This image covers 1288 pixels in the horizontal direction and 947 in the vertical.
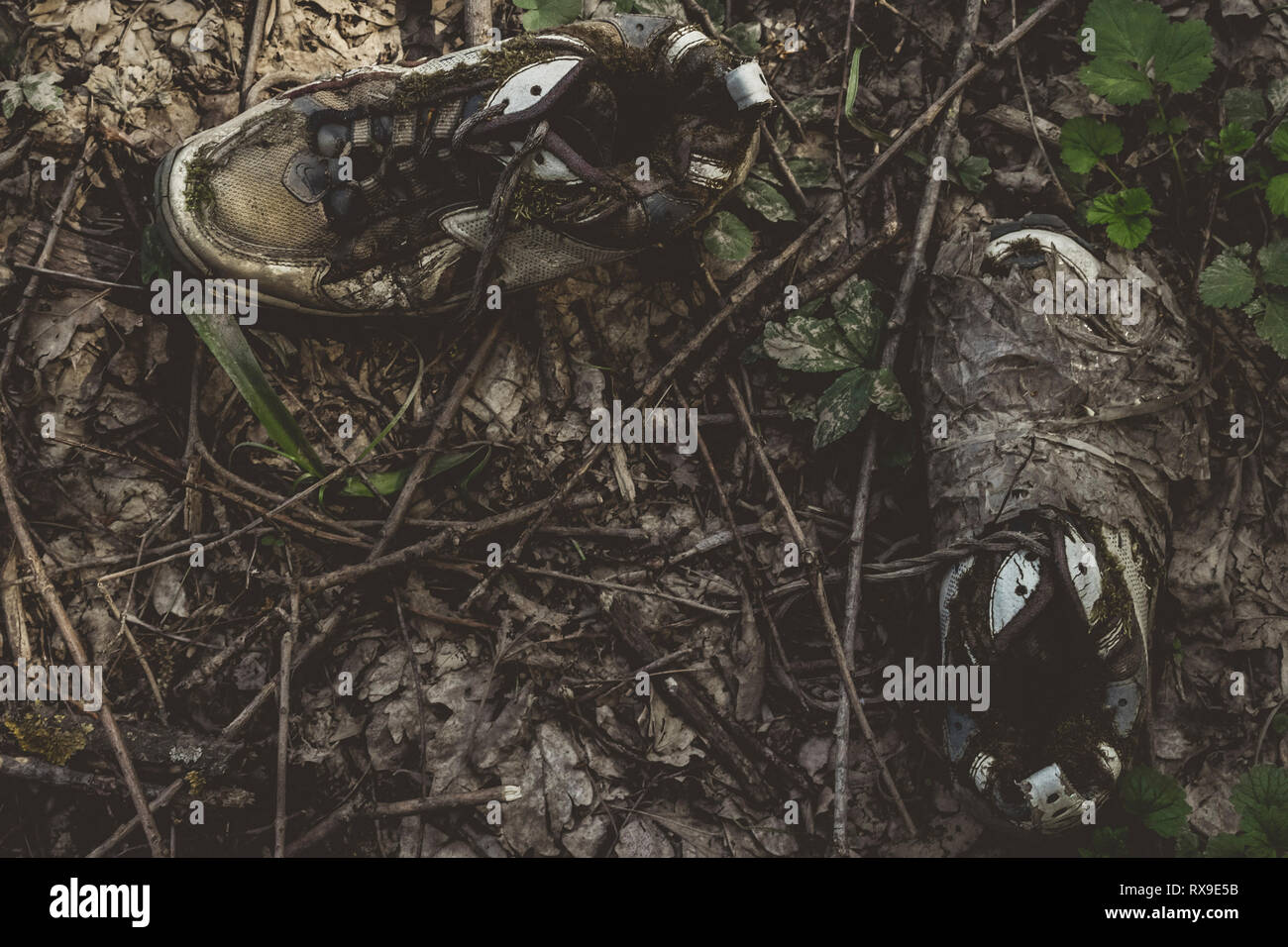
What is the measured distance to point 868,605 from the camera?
2568 millimetres

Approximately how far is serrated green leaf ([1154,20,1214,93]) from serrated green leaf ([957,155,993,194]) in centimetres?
51

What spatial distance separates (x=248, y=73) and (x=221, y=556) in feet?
4.90

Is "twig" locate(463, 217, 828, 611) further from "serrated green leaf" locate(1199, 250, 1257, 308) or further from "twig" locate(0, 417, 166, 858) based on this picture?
"serrated green leaf" locate(1199, 250, 1257, 308)

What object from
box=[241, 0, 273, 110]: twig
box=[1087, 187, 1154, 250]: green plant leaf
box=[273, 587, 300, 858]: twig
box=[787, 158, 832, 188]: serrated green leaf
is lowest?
box=[273, 587, 300, 858]: twig

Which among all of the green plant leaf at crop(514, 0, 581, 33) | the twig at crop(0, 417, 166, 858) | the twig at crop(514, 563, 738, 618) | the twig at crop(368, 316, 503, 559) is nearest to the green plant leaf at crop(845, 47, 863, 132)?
the green plant leaf at crop(514, 0, 581, 33)

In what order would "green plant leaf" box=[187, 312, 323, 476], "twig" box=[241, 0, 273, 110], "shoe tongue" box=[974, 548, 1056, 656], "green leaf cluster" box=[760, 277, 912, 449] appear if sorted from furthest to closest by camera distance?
1. "twig" box=[241, 0, 273, 110]
2. "green leaf cluster" box=[760, 277, 912, 449]
3. "green plant leaf" box=[187, 312, 323, 476]
4. "shoe tongue" box=[974, 548, 1056, 656]

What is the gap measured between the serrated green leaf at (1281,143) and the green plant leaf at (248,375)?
294cm

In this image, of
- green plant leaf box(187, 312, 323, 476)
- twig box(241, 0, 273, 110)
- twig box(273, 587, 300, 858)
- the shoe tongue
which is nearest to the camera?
the shoe tongue

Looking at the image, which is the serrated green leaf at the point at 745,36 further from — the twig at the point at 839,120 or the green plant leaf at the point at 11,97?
the green plant leaf at the point at 11,97

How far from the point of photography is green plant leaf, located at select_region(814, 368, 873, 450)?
2.48m

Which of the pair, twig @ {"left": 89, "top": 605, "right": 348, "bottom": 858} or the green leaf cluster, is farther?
the green leaf cluster

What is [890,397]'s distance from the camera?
2.49m

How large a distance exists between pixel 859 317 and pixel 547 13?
1.33m

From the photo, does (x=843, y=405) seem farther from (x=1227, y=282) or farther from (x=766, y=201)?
(x=1227, y=282)
